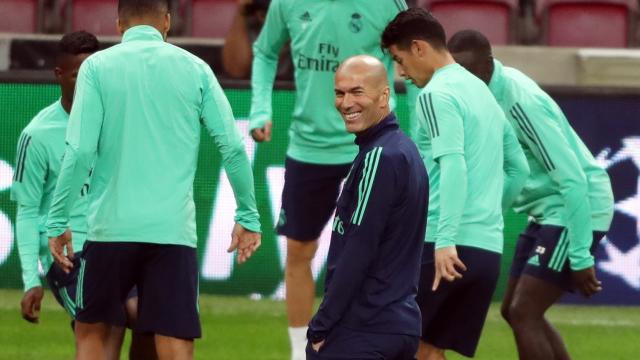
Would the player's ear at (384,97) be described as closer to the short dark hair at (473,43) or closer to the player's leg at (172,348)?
the player's leg at (172,348)

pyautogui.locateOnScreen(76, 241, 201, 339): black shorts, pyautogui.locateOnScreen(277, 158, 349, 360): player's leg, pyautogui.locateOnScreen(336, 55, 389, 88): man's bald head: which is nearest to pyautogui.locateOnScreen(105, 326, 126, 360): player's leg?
pyautogui.locateOnScreen(76, 241, 201, 339): black shorts

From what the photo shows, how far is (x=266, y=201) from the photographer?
35.8 feet

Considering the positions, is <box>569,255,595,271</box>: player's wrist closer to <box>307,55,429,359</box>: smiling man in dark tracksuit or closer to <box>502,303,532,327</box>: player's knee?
<box>502,303,532,327</box>: player's knee

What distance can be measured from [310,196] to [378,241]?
3.10m

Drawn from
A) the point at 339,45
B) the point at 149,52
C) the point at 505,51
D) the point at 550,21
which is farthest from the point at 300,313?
the point at 550,21

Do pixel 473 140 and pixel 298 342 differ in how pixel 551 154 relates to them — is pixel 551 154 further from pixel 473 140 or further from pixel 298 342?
pixel 298 342

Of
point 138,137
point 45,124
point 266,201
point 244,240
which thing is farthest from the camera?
point 266,201

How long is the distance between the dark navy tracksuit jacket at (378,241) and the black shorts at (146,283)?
1.00m

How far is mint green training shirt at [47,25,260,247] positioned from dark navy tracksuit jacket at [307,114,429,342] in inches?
39.1

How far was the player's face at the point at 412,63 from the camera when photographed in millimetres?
6605

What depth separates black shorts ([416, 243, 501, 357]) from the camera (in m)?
6.71

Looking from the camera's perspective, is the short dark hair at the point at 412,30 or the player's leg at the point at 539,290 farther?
the player's leg at the point at 539,290

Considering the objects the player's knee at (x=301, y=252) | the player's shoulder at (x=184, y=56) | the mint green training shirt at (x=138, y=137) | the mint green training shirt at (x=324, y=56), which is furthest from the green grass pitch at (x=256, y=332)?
the player's shoulder at (x=184, y=56)

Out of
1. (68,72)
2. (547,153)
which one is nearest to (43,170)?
(68,72)
